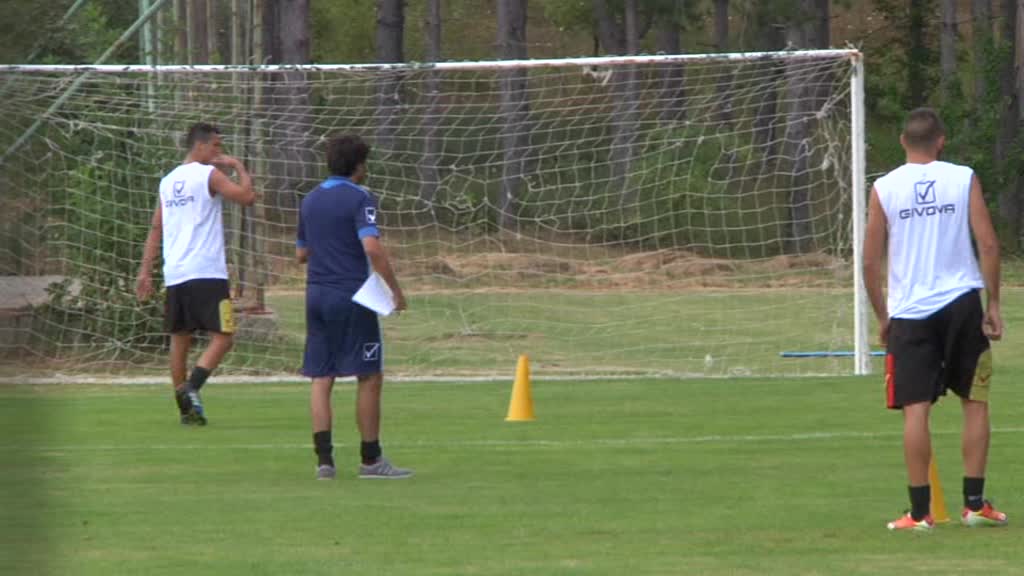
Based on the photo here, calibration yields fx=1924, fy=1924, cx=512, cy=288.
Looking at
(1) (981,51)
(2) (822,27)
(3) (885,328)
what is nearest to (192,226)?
(3) (885,328)

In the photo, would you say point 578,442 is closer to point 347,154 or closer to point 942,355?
point 347,154

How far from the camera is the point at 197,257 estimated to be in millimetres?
12398

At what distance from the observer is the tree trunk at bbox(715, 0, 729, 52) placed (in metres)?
48.3

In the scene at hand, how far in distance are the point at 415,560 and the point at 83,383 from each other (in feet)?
32.0

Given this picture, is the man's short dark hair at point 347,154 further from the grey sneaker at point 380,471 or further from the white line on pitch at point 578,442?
the white line on pitch at point 578,442

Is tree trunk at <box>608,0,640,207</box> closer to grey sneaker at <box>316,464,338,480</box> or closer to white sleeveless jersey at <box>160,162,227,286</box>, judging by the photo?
white sleeveless jersey at <box>160,162,227,286</box>

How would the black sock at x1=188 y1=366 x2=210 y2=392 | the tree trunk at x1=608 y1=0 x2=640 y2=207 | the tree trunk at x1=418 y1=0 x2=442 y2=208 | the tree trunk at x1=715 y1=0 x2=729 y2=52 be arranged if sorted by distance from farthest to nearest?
the tree trunk at x1=715 y1=0 x2=729 y2=52 < the tree trunk at x1=608 y1=0 x2=640 y2=207 < the tree trunk at x1=418 y1=0 x2=442 y2=208 < the black sock at x1=188 y1=366 x2=210 y2=392

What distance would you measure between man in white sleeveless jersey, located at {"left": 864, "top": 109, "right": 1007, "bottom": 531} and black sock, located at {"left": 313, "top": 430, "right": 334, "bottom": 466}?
3.13m

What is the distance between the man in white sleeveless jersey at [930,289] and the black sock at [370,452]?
2.99m

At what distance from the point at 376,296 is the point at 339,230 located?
1.29ft

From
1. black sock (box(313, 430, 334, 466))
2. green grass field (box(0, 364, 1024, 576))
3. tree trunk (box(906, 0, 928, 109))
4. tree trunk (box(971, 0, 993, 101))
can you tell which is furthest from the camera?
tree trunk (box(906, 0, 928, 109))

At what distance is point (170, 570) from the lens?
706 centimetres

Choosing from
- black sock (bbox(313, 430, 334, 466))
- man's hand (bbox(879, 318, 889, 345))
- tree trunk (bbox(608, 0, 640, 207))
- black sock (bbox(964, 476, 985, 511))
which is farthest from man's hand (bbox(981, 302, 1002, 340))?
tree trunk (bbox(608, 0, 640, 207))

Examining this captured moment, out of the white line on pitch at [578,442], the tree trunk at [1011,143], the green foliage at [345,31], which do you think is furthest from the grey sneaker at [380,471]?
the green foliage at [345,31]
